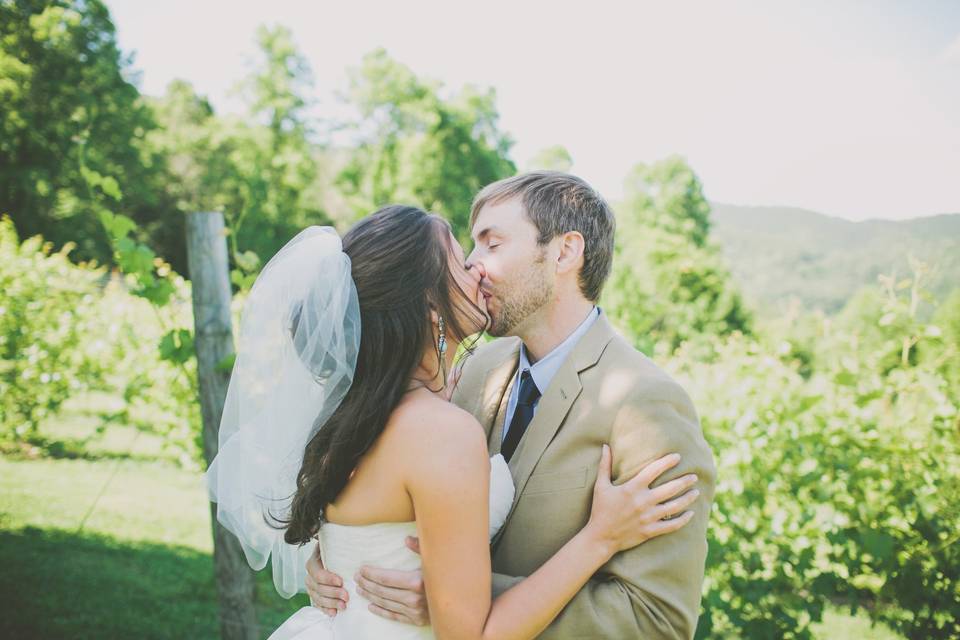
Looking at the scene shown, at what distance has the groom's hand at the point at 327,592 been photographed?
7.41 feet

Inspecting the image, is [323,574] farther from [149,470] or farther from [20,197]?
[20,197]

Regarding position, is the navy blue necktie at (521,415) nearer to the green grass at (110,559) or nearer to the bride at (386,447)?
the bride at (386,447)

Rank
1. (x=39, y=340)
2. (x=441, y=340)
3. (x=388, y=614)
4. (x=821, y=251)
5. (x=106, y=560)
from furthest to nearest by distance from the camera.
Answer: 1. (x=821, y=251)
2. (x=39, y=340)
3. (x=106, y=560)
4. (x=441, y=340)
5. (x=388, y=614)

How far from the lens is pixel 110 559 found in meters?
6.44

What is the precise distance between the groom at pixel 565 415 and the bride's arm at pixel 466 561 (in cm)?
15

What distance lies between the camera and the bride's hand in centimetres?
206

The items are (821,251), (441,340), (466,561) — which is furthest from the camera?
(821,251)

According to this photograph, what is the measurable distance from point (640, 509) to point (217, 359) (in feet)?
8.64

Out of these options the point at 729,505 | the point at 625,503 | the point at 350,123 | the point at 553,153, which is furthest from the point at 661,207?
the point at 625,503

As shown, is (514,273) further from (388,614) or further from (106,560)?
(106,560)

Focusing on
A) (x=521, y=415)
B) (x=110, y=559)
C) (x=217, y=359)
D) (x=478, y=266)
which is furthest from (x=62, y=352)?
(x=521, y=415)

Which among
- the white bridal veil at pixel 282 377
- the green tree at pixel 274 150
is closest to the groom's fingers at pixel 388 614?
the white bridal veil at pixel 282 377

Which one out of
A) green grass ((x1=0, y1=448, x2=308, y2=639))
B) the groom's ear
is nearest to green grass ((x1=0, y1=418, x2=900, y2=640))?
green grass ((x1=0, y1=448, x2=308, y2=639))

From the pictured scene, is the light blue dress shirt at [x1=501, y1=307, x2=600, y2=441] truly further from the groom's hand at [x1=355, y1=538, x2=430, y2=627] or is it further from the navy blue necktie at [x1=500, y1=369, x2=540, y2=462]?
the groom's hand at [x1=355, y1=538, x2=430, y2=627]
